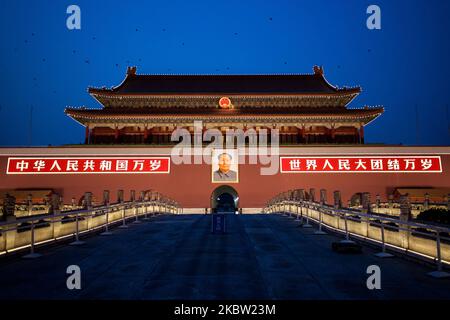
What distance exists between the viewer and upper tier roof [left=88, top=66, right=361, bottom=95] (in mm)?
34562

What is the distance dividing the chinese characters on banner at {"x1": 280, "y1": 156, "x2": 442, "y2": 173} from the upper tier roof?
7.68 metres

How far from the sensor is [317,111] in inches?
1200

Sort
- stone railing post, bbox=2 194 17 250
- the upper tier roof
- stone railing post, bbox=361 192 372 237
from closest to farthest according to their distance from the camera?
stone railing post, bbox=2 194 17 250, stone railing post, bbox=361 192 372 237, the upper tier roof

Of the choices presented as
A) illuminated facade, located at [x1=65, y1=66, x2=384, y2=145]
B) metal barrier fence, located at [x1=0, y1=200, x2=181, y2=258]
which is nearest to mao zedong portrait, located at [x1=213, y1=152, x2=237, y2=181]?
illuminated facade, located at [x1=65, y1=66, x2=384, y2=145]

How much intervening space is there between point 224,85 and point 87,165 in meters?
16.3

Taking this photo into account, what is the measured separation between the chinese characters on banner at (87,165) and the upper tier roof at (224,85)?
8.11m

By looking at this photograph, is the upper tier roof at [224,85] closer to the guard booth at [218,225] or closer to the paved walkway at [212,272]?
the guard booth at [218,225]

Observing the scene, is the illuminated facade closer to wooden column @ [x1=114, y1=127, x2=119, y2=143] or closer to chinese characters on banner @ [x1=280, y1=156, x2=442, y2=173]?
wooden column @ [x1=114, y1=127, x2=119, y2=143]

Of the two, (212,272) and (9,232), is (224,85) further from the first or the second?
(212,272)

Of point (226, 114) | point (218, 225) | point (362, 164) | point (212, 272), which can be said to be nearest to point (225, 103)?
point (226, 114)

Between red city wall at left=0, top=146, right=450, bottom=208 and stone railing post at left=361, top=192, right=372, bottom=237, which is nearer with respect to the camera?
stone railing post at left=361, top=192, right=372, bottom=237

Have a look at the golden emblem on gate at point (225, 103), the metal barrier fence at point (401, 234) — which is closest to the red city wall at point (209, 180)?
the golden emblem on gate at point (225, 103)

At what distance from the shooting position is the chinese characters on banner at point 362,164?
28.5m
